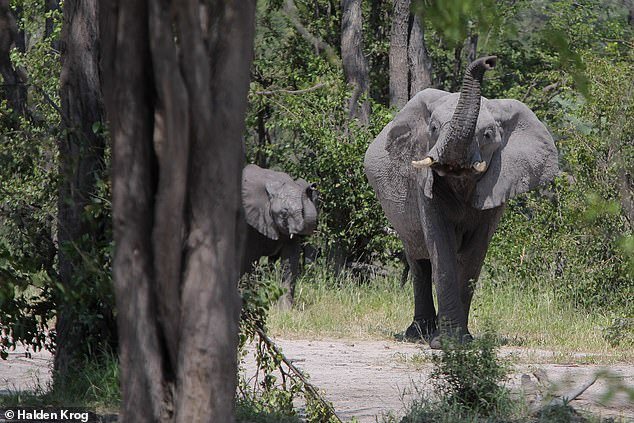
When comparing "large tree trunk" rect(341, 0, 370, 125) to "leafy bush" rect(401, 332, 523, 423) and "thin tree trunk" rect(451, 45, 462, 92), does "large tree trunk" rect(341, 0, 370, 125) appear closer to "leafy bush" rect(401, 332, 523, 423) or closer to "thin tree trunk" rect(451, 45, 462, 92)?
"thin tree trunk" rect(451, 45, 462, 92)

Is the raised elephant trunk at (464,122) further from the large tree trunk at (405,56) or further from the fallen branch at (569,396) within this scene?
the large tree trunk at (405,56)

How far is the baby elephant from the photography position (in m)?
14.7

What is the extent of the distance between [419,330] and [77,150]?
17.1 feet

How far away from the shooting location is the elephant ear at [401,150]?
10617mm

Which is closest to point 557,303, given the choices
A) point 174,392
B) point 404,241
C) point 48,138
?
point 404,241

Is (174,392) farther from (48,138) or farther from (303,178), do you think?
(303,178)

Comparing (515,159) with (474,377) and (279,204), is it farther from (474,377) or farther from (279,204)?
(279,204)

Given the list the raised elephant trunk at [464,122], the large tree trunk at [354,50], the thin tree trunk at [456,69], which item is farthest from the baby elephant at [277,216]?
the thin tree trunk at [456,69]

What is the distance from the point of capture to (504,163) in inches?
403

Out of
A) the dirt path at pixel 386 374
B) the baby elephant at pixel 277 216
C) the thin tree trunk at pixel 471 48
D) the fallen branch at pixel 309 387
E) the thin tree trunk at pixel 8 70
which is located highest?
the thin tree trunk at pixel 471 48

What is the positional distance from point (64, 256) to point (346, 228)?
9496 millimetres

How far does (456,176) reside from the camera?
975cm

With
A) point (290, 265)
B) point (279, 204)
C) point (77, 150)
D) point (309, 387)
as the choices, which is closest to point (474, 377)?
point (309, 387)

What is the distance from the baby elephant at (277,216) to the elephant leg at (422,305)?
2.96 m
